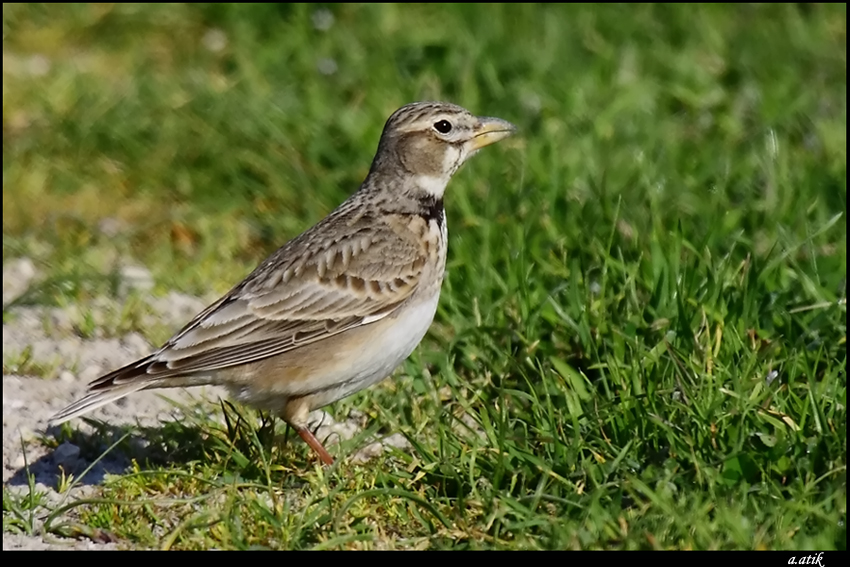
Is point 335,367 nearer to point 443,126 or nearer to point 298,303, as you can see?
point 298,303

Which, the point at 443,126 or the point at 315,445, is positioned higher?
the point at 443,126

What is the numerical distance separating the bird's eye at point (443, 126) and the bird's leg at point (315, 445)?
149cm

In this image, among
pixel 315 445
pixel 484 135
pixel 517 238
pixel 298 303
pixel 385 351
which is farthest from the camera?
pixel 517 238

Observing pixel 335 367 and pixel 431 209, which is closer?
pixel 335 367

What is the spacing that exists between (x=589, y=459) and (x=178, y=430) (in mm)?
1781

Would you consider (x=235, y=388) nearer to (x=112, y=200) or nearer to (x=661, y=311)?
(x=661, y=311)

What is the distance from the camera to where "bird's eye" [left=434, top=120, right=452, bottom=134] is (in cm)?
596

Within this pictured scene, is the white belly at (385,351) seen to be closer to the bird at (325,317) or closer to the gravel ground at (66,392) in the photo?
the bird at (325,317)

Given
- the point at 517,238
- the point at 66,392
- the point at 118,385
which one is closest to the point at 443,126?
the point at 517,238

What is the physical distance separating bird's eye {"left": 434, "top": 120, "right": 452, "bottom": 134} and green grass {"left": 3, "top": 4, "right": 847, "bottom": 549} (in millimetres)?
827

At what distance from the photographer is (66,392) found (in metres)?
6.25

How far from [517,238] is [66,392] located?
92.6 inches

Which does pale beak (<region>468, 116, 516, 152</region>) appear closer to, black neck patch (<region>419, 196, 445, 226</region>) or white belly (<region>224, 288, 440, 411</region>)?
black neck patch (<region>419, 196, 445, 226</region>)

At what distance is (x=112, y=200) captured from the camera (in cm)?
833
